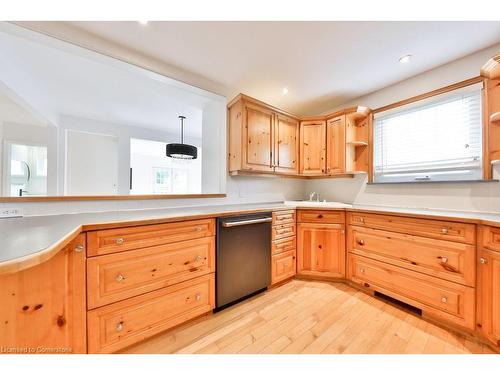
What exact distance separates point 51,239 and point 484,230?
2.46 meters

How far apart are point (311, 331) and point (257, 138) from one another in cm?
192

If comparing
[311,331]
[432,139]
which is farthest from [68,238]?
[432,139]

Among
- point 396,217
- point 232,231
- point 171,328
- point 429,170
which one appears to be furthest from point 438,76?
point 171,328

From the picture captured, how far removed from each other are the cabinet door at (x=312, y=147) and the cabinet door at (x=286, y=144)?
0.09m

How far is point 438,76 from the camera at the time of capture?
1.90 m

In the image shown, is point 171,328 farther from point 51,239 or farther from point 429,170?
point 429,170

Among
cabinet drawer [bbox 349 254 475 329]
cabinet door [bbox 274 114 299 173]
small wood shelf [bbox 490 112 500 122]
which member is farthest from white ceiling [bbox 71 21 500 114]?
cabinet drawer [bbox 349 254 475 329]

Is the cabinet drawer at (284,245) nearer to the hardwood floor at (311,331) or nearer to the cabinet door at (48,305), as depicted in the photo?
the hardwood floor at (311,331)

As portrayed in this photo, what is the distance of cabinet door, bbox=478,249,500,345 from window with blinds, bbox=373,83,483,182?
84cm

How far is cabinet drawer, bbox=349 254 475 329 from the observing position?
1354 mm

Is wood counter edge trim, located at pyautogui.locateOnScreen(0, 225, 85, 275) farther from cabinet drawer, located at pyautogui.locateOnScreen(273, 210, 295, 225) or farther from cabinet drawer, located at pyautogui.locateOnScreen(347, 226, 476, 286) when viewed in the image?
cabinet drawer, located at pyautogui.locateOnScreen(347, 226, 476, 286)

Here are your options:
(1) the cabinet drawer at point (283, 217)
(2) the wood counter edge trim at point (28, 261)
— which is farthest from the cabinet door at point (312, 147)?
(2) the wood counter edge trim at point (28, 261)

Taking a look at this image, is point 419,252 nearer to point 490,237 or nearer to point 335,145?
point 490,237

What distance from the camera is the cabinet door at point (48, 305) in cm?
78
